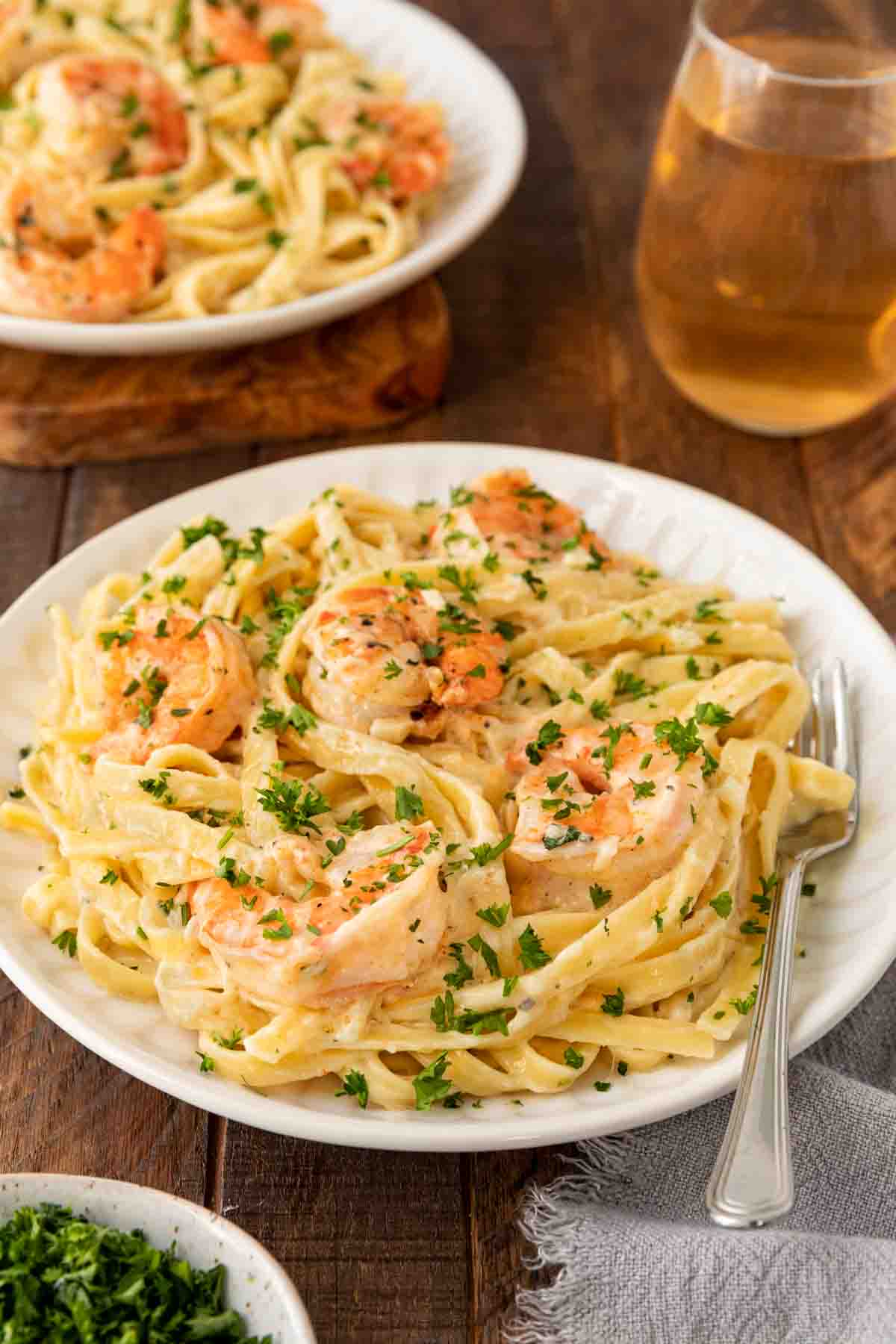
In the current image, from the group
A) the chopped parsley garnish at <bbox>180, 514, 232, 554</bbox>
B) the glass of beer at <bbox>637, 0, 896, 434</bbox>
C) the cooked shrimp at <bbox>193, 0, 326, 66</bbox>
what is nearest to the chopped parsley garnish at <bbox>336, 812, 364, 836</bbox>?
the chopped parsley garnish at <bbox>180, 514, 232, 554</bbox>

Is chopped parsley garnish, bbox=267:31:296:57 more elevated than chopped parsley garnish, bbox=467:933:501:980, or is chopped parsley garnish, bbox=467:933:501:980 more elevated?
chopped parsley garnish, bbox=267:31:296:57

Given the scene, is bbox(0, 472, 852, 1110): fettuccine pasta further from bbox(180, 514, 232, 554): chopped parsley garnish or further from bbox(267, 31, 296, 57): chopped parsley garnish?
bbox(267, 31, 296, 57): chopped parsley garnish

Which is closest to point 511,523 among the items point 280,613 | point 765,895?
point 280,613

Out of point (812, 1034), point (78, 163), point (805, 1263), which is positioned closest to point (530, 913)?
point (812, 1034)

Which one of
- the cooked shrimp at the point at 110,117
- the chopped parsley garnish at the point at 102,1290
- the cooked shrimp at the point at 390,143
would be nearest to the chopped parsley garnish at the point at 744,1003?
the chopped parsley garnish at the point at 102,1290

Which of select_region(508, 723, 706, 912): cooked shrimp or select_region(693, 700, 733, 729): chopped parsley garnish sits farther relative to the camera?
select_region(693, 700, 733, 729): chopped parsley garnish

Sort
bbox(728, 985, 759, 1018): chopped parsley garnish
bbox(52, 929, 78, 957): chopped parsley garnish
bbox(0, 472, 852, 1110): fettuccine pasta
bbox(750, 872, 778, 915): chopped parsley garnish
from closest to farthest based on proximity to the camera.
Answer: bbox(0, 472, 852, 1110): fettuccine pasta < bbox(728, 985, 759, 1018): chopped parsley garnish < bbox(52, 929, 78, 957): chopped parsley garnish < bbox(750, 872, 778, 915): chopped parsley garnish
